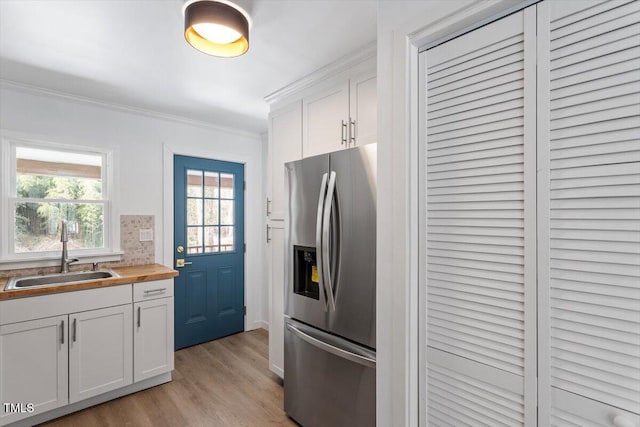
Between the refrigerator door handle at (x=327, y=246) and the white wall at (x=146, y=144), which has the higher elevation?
the white wall at (x=146, y=144)

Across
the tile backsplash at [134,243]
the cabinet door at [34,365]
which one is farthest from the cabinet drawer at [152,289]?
the tile backsplash at [134,243]

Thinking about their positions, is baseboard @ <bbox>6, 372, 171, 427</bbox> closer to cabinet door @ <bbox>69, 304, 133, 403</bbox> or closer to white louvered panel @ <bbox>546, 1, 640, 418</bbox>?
cabinet door @ <bbox>69, 304, 133, 403</bbox>

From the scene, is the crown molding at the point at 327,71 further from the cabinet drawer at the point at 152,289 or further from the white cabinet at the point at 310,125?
the cabinet drawer at the point at 152,289

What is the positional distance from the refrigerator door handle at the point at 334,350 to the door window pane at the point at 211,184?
6.87ft

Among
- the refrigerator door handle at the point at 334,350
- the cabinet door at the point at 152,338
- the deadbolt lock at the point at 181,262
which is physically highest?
the deadbolt lock at the point at 181,262

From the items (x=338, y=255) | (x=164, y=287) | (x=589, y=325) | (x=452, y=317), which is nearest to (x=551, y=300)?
(x=589, y=325)

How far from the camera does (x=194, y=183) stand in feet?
11.5

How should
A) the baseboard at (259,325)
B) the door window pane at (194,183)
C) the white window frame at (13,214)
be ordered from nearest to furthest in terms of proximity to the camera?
1. the white window frame at (13,214)
2. the door window pane at (194,183)
3. the baseboard at (259,325)

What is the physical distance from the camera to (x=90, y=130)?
9.36 ft

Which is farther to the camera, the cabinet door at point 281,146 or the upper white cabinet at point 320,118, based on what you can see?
the cabinet door at point 281,146

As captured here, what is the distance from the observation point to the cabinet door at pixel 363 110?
1920 mm

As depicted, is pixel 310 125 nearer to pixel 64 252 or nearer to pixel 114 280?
pixel 114 280

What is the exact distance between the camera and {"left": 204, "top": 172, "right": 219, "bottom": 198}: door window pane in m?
3.60

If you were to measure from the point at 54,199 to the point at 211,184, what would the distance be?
4.67 ft
